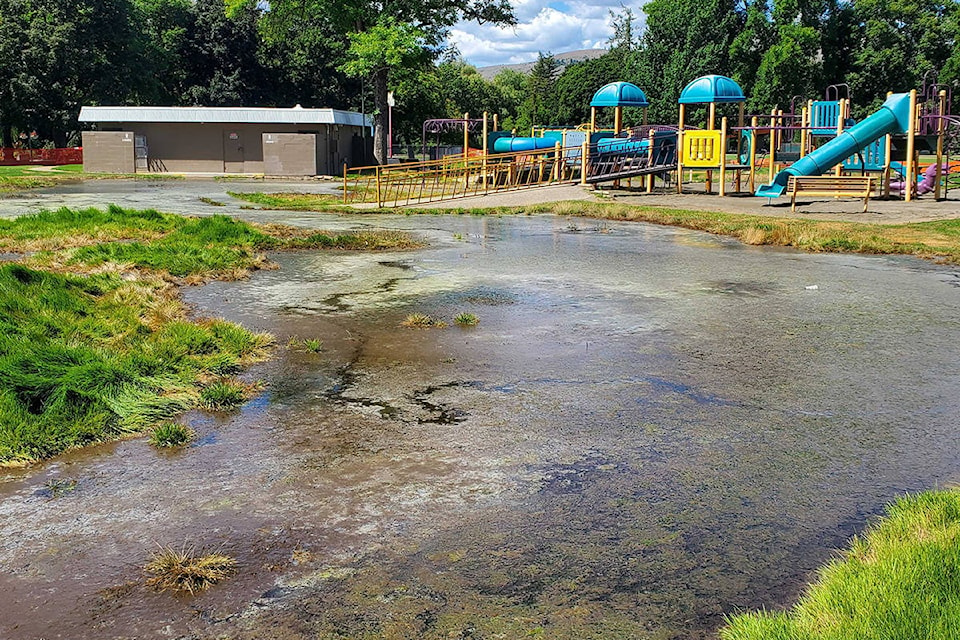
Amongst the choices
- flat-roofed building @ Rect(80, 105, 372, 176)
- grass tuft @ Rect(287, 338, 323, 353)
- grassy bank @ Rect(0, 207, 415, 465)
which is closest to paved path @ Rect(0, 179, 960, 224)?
grassy bank @ Rect(0, 207, 415, 465)

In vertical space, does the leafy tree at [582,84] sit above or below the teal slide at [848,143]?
above

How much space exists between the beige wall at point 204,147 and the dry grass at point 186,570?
4975 centimetres

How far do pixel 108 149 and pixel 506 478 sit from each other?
52.5 meters

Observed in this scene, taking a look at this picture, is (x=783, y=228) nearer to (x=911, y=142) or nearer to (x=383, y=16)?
(x=911, y=142)

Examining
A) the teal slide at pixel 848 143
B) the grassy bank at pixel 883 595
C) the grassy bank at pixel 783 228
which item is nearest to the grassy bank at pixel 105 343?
the grassy bank at pixel 883 595

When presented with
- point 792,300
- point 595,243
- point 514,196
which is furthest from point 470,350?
point 514,196

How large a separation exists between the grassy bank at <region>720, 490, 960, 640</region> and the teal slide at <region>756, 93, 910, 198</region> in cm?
2403

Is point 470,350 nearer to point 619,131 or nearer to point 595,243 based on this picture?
point 595,243

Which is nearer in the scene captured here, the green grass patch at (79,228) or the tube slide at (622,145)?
the green grass patch at (79,228)

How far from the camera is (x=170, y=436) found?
19.5ft

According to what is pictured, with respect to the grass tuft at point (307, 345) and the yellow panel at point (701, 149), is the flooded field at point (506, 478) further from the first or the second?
the yellow panel at point (701, 149)

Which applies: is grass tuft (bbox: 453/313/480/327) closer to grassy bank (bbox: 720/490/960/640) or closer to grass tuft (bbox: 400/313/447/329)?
grass tuft (bbox: 400/313/447/329)

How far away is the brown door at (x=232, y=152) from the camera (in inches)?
2087

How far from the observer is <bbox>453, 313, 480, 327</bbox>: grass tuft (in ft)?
31.7
